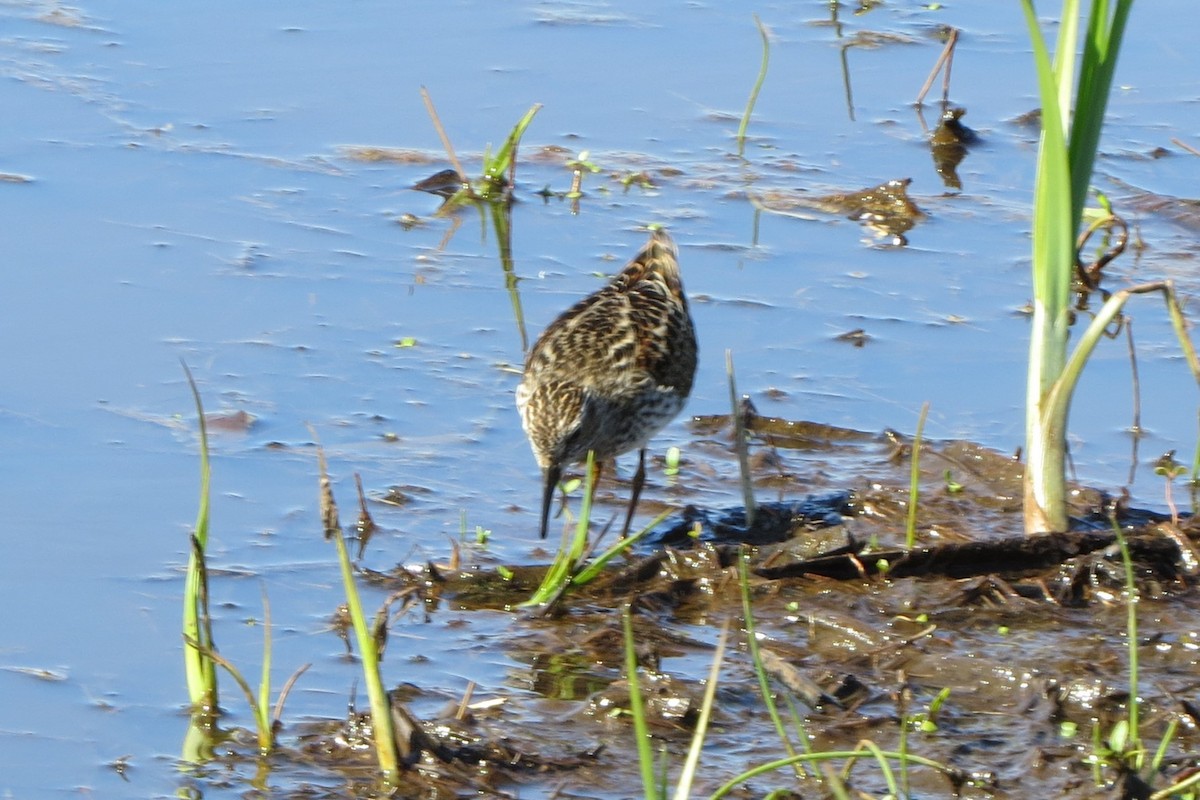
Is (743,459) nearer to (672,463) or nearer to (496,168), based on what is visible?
(672,463)

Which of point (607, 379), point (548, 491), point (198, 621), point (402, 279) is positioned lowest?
point (548, 491)

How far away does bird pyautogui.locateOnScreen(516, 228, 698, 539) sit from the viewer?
700cm

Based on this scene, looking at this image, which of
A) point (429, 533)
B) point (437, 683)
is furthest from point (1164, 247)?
point (437, 683)

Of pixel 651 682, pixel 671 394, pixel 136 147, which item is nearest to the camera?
pixel 651 682

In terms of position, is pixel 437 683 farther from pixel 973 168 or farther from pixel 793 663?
pixel 973 168

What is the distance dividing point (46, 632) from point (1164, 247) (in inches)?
234

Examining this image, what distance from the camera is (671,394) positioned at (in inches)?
292

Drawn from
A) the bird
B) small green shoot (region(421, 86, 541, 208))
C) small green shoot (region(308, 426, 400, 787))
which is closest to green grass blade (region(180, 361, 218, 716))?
small green shoot (region(308, 426, 400, 787))

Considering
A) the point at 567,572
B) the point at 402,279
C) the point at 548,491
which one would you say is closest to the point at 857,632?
the point at 567,572

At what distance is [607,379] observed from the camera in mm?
7344

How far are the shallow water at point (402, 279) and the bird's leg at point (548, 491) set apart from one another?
0.11 metres

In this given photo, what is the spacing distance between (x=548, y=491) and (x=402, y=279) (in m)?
2.48

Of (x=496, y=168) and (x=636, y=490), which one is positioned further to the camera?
(x=496, y=168)

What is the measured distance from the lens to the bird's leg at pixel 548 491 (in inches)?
260
